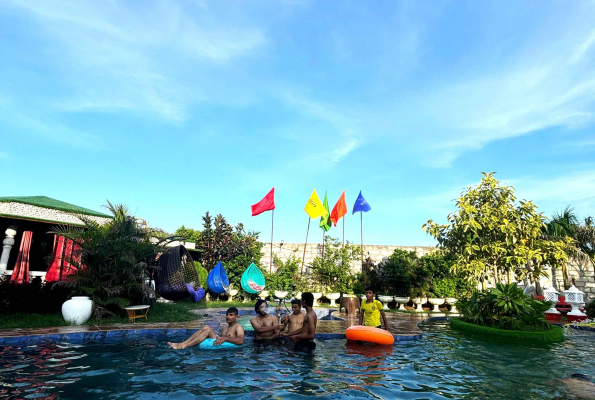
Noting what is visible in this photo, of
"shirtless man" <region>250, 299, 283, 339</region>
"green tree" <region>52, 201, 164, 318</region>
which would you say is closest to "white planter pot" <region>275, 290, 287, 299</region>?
"green tree" <region>52, 201, 164, 318</region>

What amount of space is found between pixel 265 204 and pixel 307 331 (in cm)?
1331

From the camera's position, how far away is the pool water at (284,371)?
5148mm

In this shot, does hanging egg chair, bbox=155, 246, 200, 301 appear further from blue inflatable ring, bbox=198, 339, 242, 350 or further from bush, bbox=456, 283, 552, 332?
bush, bbox=456, 283, 552, 332

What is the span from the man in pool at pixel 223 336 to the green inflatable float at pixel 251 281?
9.91m

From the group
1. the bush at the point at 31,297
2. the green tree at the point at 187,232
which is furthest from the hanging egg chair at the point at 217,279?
the bush at the point at 31,297

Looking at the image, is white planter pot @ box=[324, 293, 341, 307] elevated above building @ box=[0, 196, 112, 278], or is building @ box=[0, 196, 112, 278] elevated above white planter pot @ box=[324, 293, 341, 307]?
building @ box=[0, 196, 112, 278]

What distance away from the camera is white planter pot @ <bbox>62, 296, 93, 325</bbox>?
31.4ft

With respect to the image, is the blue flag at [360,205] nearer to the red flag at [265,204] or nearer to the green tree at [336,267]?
the green tree at [336,267]

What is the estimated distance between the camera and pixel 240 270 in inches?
763

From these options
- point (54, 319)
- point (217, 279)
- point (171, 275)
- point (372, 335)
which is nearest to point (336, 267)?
point (217, 279)

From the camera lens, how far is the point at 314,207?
20.7 meters

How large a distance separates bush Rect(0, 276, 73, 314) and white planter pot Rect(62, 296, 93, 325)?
124 centimetres

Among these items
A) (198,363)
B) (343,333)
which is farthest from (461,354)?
(198,363)

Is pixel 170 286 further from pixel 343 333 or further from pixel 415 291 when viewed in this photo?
pixel 415 291
